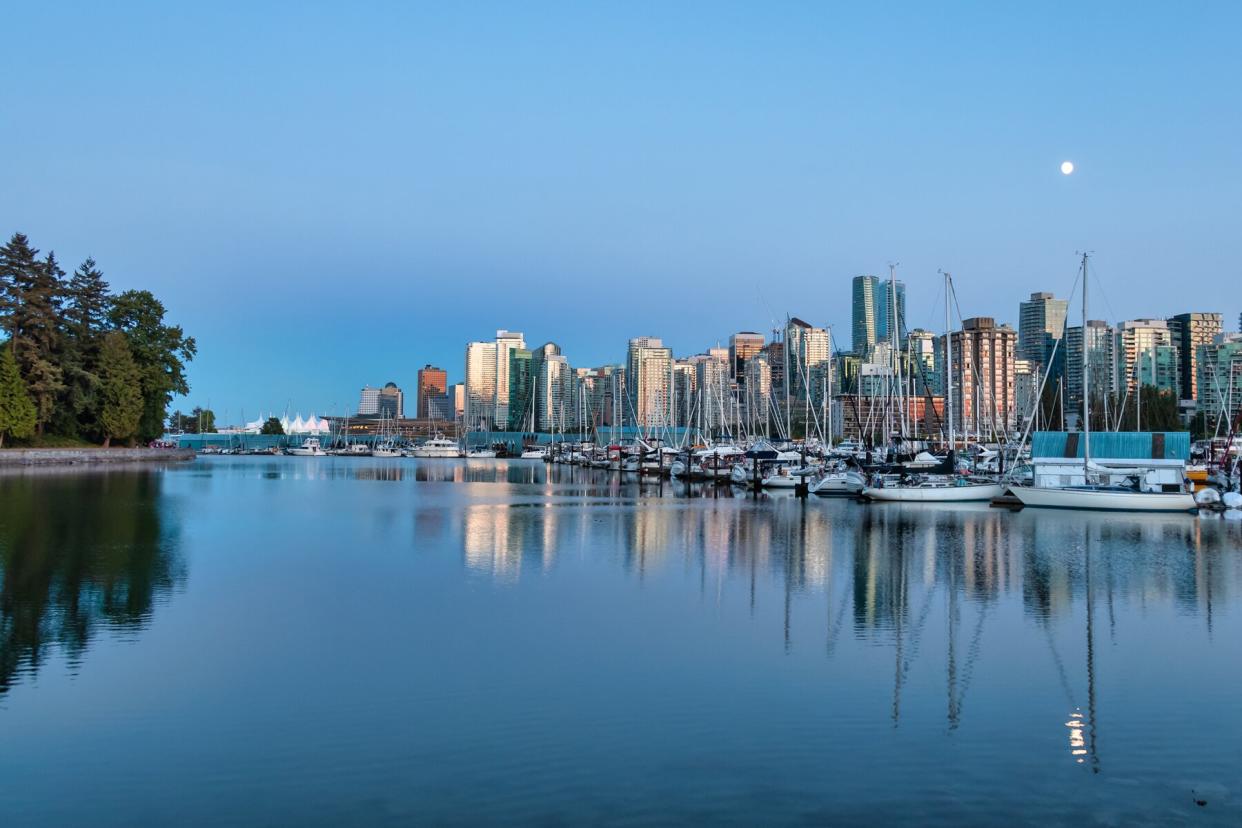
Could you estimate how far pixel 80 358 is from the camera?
98.5 meters

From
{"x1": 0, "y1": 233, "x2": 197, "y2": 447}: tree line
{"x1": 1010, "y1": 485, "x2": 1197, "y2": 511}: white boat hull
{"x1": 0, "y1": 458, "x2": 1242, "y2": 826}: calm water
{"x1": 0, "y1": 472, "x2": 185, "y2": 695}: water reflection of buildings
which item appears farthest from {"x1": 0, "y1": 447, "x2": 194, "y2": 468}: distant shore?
{"x1": 1010, "y1": 485, "x2": 1197, "y2": 511}: white boat hull

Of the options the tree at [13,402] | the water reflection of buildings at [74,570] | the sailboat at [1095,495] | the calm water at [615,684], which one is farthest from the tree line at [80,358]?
the sailboat at [1095,495]

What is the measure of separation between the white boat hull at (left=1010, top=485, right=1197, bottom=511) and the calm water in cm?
1523

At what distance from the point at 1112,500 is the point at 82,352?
93142 mm

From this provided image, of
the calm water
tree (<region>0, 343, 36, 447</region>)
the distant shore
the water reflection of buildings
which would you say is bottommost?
the calm water

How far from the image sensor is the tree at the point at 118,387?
9838 centimetres

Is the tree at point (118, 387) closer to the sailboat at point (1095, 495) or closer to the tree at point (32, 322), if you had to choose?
the tree at point (32, 322)

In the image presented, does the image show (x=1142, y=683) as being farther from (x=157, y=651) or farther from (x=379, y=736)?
(x=157, y=651)

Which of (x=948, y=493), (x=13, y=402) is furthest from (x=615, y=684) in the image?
(x=13, y=402)

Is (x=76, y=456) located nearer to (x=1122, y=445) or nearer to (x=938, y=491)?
(x=938, y=491)

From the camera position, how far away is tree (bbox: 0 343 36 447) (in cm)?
8556

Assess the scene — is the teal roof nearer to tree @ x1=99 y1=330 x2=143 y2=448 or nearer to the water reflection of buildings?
the water reflection of buildings

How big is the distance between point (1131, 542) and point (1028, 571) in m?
10.4

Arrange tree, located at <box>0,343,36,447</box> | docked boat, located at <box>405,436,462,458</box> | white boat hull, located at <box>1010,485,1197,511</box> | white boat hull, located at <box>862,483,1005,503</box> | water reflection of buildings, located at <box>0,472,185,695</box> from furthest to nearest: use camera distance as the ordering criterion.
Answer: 1. docked boat, located at <box>405,436,462,458</box>
2. tree, located at <box>0,343,36,447</box>
3. white boat hull, located at <box>862,483,1005,503</box>
4. white boat hull, located at <box>1010,485,1197,511</box>
5. water reflection of buildings, located at <box>0,472,185,695</box>
